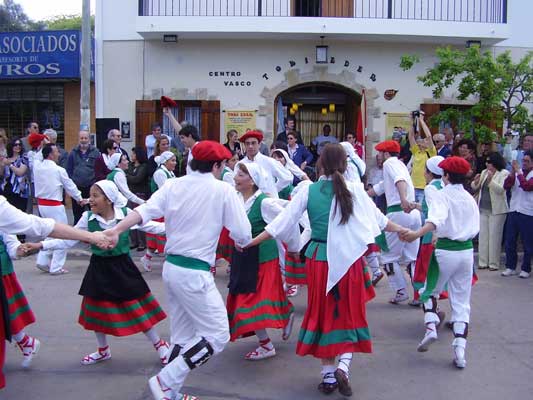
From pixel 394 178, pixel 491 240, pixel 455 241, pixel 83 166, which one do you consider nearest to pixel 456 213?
pixel 455 241

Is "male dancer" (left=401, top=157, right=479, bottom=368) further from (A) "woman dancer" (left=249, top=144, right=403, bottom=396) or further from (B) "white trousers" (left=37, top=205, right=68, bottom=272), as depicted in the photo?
(B) "white trousers" (left=37, top=205, right=68, bottom=272)

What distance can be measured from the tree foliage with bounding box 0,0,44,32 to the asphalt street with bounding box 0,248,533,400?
2859 centimetres

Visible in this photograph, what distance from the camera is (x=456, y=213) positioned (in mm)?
5629

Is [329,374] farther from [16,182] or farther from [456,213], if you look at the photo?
[16,182]

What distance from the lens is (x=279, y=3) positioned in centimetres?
1495

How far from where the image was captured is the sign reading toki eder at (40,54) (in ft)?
50.4

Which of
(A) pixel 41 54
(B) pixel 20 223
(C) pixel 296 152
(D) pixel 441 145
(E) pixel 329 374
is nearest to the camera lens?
(B) pixel 20 223

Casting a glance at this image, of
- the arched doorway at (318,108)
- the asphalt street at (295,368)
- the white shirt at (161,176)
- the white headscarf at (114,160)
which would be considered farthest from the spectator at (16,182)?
the arched doorway at (318,108)

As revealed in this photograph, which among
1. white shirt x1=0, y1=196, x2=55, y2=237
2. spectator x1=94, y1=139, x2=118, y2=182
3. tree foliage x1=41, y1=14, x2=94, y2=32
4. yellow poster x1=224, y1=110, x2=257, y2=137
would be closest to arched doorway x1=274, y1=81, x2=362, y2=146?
yellow poster x1=224, y1=110, x2=257, y2=137

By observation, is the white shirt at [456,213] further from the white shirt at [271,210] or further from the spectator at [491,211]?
the spectator at [491,211]

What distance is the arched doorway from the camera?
15273mm

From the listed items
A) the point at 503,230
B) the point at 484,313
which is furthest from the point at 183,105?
the point at 484,313

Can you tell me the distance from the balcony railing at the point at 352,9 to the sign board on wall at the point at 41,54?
207 centimetres

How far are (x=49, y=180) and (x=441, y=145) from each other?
6596mm
